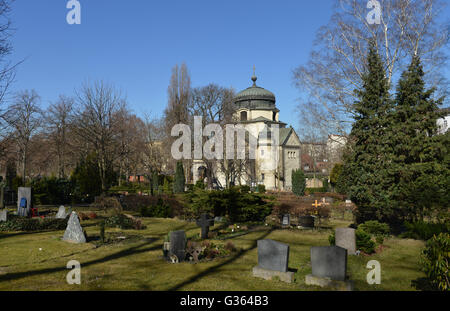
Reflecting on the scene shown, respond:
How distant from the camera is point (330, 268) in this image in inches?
271

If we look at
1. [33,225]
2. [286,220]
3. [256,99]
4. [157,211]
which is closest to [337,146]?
[256,99]

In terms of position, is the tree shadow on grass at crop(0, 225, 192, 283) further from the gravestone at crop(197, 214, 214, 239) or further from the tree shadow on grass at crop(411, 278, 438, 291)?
the tree shadow on grass at crop(411, 278, 438, 291)

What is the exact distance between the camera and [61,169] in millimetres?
39438

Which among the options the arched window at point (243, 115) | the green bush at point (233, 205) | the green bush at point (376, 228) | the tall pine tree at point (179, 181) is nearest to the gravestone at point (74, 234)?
the green bush at point (233, 205)

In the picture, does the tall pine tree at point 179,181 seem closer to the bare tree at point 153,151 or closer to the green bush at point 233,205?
the bare tree at point 153,151

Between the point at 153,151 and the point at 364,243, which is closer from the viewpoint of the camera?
the point at 364,243

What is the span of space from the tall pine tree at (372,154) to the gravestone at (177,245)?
971 cm

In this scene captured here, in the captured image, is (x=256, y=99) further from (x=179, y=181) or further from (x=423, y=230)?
(x=423, y=230)

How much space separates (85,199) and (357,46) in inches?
934

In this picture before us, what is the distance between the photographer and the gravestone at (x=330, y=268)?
675 centimetres

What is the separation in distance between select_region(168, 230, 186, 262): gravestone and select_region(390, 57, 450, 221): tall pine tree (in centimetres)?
1004

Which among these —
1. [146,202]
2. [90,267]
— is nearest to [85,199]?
[146,202]

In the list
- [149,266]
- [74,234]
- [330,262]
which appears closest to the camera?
[330,262]

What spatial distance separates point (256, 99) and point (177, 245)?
145ft
